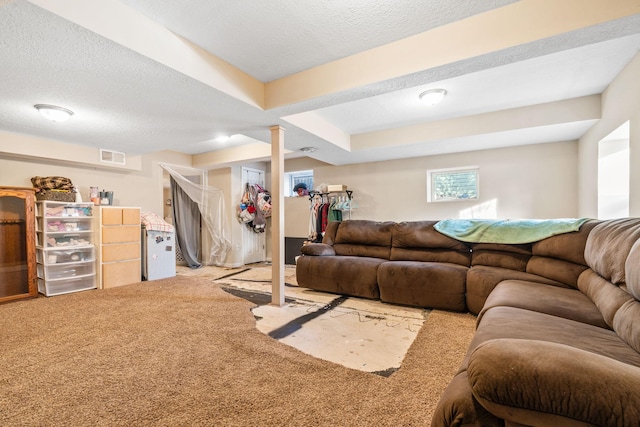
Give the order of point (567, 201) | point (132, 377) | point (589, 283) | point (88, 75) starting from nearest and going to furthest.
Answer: point (132, 377), point (589, 283), point (88, 75), point (567, 201)

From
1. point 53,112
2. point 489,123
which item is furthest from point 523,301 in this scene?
point 53,112

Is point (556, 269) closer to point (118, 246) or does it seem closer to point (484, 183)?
point (484, 183)

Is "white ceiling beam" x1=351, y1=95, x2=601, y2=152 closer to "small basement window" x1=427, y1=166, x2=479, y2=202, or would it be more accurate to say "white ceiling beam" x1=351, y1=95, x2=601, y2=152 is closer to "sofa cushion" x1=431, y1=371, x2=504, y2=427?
"small basement window" x1=427, y1=166, x2=479, y2=202

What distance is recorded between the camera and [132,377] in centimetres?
170

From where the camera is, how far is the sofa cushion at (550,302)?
62.3 inches

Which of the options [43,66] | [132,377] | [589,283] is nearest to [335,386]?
[132,377]

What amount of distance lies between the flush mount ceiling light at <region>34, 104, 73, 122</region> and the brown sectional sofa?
3169mm

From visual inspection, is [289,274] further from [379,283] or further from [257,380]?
[257,380]

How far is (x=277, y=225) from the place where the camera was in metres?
3.16

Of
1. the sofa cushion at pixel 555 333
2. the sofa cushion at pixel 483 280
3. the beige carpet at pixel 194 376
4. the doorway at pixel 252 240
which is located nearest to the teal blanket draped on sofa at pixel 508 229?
the sofa cushion at pixel 483 280

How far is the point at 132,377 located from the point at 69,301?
8.19 feet

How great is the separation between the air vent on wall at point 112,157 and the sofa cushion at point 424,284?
182 inches

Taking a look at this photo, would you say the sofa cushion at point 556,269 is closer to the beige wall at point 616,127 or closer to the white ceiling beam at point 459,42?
the beige wall at point 616,127

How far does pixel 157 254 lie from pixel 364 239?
354cm
